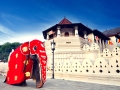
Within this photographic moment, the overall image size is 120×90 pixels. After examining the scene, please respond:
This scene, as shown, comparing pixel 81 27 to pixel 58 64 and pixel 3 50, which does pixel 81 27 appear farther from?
pixel 3 50

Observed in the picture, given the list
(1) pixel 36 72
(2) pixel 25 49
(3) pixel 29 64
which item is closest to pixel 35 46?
(2) pixel 25 49

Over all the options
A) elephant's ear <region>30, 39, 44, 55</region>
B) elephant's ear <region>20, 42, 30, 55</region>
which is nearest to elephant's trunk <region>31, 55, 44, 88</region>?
elephant's ear <region>30, 39, 44, 55</region>

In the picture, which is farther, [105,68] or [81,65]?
[81,65]

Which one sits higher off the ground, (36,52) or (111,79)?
(36,52)

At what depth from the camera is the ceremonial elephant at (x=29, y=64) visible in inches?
236

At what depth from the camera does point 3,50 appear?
189ft

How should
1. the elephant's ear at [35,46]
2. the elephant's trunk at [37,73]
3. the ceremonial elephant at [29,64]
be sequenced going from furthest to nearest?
the elephant's ear at [35,46] → the ceremonial elephant at [29,64] → the elephant's trunk at [37,73]

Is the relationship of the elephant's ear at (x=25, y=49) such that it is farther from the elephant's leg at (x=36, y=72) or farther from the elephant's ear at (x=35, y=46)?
the elephant's leg at (x=36, y=72)

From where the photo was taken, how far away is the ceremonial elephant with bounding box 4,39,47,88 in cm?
600

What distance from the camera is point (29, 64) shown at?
6320 millimetres

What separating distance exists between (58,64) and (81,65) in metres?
2.65

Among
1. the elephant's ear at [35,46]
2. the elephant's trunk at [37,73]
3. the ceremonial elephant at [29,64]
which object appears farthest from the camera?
the elephant's ear at [35,46]

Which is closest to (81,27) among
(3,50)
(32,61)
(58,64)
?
(58,64)

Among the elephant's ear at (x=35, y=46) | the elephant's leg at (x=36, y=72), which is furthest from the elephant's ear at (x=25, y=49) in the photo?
the elephant's leg at (x=36, y=72)
